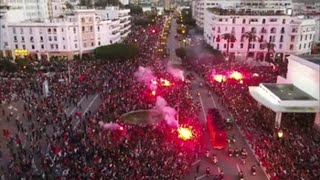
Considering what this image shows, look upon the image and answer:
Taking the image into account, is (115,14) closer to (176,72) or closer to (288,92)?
(176,72)

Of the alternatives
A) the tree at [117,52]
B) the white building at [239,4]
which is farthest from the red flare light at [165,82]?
the white building at [239,4]

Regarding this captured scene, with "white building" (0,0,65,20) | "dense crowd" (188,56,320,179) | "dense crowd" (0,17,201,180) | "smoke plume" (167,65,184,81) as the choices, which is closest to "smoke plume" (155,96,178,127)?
"dense crowd" (0,17,201,180)

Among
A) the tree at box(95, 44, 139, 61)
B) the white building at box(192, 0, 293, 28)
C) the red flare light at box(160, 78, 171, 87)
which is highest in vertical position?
the white building at box(192, 0, 293, 28)

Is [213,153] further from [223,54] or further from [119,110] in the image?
[223,54]

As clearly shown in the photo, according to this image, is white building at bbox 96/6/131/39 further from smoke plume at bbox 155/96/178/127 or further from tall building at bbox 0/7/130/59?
smoke plume at bbox 155/96/178/127

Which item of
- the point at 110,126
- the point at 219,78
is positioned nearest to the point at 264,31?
the point at 219,78

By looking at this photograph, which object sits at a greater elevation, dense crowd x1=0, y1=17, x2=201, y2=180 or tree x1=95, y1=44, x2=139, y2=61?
tree x1=95, y1=44, x2=139, y2=61
